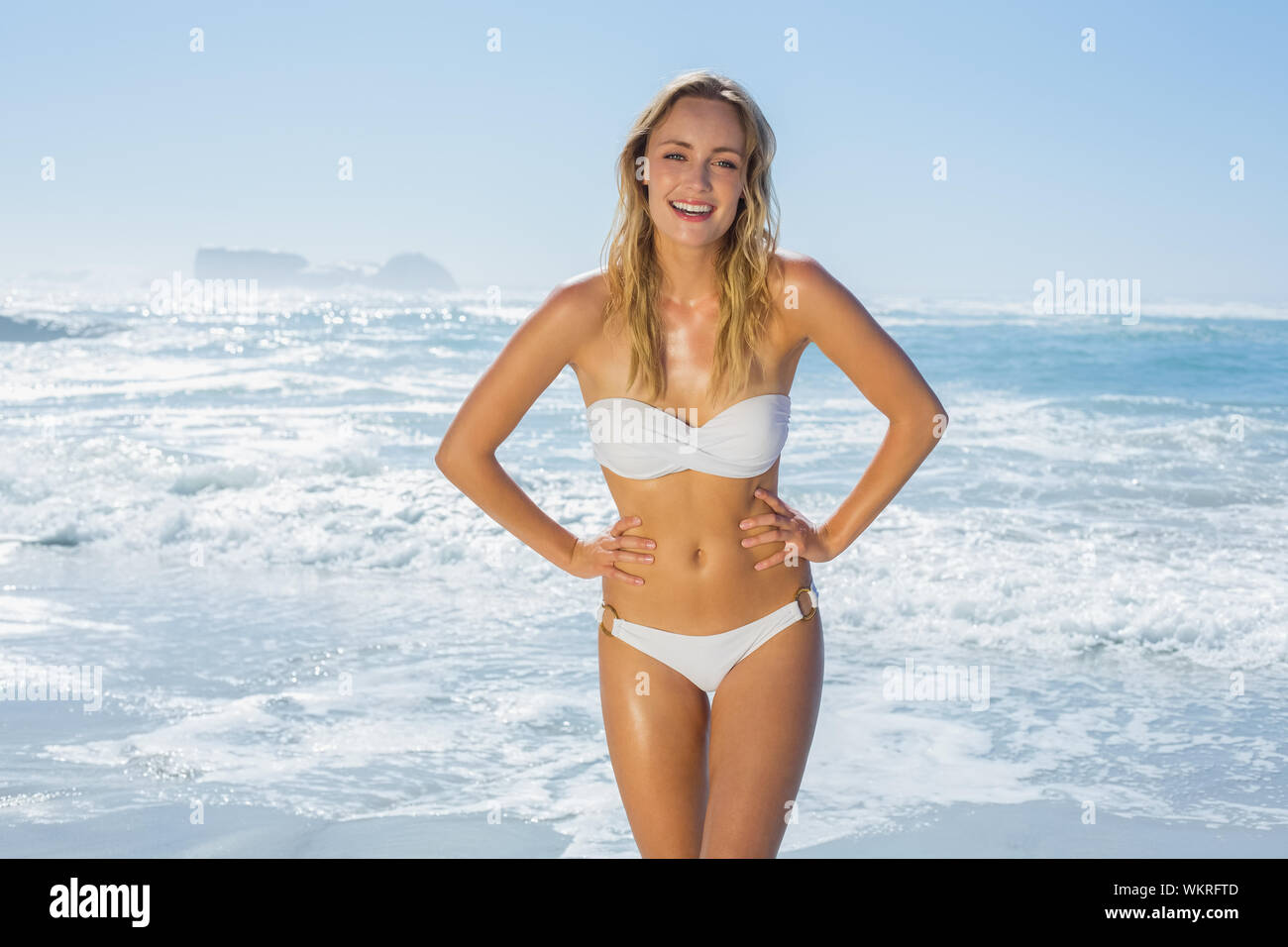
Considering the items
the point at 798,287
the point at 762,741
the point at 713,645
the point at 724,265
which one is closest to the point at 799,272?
the point at 798,287

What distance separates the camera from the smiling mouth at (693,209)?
2.78 m

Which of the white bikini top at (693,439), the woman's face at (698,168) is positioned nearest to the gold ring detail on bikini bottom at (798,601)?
the white bikini top at (693,439)

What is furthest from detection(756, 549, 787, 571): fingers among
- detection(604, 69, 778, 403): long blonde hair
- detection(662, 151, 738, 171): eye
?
detection(662, 151, 738, 171): eye

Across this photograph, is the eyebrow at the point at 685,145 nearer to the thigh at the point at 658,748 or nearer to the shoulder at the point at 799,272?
the shoulder at the point at 799,272

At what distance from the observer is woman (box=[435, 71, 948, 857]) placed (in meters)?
2.80

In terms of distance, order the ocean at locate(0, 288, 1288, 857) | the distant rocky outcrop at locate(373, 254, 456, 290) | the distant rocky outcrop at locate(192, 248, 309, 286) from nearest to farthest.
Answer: the ocean at locate(0, 288, 1288, 857) → the distant rocky outcrop at locate(373, 254, 456, 290) → the distant rocky outcrop at locate(192, 248, 309, 286)

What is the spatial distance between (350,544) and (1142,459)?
9597 mm

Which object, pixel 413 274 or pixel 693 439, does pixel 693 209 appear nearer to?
pixel 693 439

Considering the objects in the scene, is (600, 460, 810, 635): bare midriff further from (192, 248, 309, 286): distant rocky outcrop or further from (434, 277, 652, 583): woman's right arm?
(192, 248, 309, 286): distant rocky outcrop

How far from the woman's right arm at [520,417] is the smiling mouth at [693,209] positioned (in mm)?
298

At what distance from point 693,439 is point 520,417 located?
1.38 feet

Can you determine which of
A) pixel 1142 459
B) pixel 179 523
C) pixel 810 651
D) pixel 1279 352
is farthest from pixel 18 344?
pixel 810 651

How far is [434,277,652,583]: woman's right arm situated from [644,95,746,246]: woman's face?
11.8 inches

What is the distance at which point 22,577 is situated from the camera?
28.1 feet
